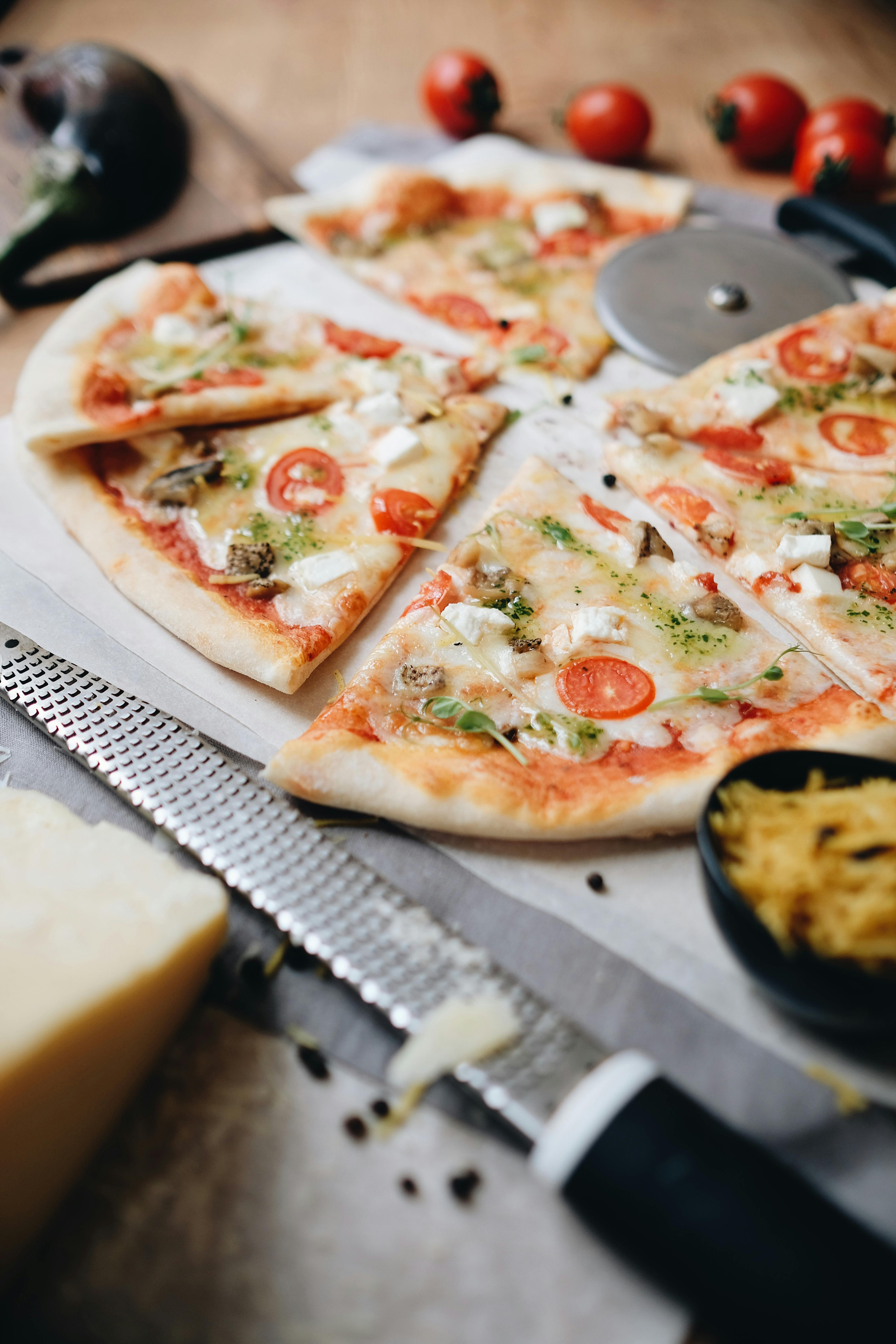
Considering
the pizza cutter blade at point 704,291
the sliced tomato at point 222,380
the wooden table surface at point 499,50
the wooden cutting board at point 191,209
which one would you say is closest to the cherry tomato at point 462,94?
the wooden table surface at point 499,50

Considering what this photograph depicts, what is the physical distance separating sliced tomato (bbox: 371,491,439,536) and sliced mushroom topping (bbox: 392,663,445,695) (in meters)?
0.67

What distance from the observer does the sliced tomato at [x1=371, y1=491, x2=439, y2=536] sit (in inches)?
124

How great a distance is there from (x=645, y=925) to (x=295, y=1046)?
874 millimetres

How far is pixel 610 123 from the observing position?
493 centimetres

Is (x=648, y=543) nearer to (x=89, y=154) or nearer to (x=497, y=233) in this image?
(x=497, y=233)

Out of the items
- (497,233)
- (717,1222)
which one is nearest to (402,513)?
(497,233)

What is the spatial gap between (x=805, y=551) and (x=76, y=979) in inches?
93.3

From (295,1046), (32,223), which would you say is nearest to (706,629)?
(295,1046)

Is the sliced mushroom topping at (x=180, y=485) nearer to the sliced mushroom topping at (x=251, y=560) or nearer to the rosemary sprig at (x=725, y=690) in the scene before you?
the sliced mushroom topping at (x=251, y=560)

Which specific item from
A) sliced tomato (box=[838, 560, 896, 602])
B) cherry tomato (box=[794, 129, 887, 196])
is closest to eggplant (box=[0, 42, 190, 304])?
cherry tomato (box=[794, 129, 887, 196])

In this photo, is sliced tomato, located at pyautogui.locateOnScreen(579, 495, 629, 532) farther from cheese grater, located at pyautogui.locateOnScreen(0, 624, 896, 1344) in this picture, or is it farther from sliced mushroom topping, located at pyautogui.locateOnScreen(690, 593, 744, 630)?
cheese grater, located at pyautogui.locateOnScreen(0, 624, 896, 1344)

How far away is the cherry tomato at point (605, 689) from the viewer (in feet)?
8.57

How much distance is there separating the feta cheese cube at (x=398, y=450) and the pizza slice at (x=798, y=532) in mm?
714

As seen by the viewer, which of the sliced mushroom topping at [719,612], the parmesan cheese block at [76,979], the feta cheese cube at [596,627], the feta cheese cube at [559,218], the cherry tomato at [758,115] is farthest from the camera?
the cherry tomato at [758,115]
